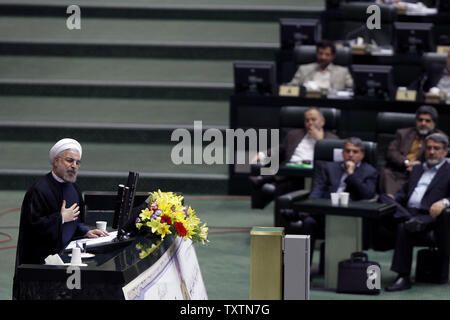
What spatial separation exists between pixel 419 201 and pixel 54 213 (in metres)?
3.69

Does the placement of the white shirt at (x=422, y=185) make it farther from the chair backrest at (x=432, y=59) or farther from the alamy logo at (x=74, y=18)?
the alamy logo at (x=74, y=18)

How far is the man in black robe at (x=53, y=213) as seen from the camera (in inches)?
211

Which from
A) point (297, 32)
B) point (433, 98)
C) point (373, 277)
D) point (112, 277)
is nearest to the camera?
point (112, 277)

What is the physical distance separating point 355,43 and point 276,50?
1007 mm

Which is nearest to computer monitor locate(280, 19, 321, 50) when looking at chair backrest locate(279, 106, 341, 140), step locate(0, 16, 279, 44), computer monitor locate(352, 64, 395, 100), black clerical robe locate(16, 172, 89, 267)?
step locate(0, 16, 279, 44)

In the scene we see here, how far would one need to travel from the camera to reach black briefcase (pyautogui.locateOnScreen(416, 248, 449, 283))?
7.91 m

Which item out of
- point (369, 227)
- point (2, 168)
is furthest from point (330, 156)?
point (2, 168)

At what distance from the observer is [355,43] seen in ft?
40.8

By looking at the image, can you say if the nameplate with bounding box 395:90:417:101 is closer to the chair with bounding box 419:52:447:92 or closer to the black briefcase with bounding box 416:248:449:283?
the chair with bounding box 419:52:447:92

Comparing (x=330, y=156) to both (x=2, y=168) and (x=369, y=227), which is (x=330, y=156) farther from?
(x=2, y=168)

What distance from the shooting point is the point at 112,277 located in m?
4.25

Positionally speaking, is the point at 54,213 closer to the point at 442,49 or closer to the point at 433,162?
the point at 433,162

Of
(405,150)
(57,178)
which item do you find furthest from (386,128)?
(57,178)

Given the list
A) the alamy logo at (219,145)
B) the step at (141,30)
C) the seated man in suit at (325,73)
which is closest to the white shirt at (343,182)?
the alamy logo at (219,145)
